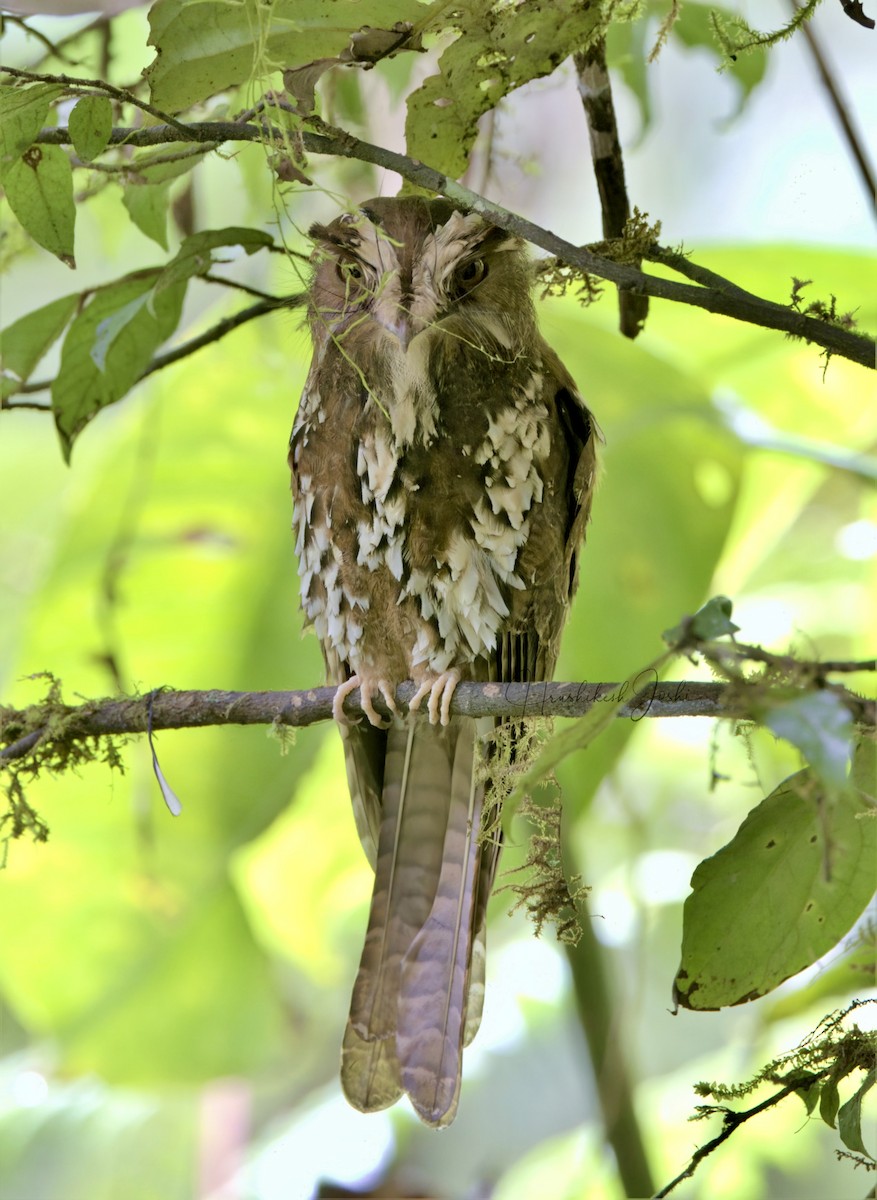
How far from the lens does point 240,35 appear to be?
92 cm

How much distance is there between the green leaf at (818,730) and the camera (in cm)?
52

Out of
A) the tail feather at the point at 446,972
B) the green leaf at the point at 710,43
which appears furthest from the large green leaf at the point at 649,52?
the tail feather at the point at 446,972

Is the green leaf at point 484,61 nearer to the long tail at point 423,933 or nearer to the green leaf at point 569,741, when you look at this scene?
the green leaf at point 569,741

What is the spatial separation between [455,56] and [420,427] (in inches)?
18.4

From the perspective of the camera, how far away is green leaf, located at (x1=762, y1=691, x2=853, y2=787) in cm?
52

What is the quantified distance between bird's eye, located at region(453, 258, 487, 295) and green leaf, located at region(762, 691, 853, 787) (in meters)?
0.95

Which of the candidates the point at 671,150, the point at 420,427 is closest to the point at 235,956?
the point at 420,427

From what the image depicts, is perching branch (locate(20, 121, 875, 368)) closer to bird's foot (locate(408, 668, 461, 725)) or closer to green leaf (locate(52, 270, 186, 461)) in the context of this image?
green leaf (locate(52, 270, 186, 461))

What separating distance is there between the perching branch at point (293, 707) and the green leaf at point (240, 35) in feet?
1.79

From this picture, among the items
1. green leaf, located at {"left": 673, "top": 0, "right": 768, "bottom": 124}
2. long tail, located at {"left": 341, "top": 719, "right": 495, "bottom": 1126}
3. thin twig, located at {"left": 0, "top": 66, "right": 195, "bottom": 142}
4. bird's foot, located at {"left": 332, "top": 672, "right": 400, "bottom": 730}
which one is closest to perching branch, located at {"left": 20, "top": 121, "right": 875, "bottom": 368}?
thin twig, located at {"left": 0, "top": 66, "right": 195, "bottom": 142}

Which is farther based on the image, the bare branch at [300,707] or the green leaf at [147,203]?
the green leaf at [147,203]

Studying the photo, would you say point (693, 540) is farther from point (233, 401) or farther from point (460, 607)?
point (233, 401)

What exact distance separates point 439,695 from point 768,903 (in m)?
0.55

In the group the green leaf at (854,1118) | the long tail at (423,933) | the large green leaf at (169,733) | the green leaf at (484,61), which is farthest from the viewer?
the large green leaf at (169,733)
